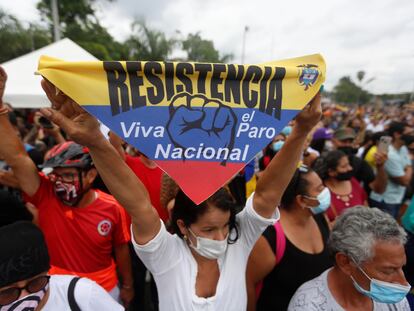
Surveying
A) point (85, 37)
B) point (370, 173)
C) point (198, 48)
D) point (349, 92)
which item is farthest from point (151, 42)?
point (349, 92)

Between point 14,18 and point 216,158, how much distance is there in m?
22.8

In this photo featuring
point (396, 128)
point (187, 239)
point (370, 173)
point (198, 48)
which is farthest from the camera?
point (198, 48)

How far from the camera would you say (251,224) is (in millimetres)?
1495

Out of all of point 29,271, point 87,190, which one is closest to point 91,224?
point 87,190

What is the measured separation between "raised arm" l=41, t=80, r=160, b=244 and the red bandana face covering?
865mm

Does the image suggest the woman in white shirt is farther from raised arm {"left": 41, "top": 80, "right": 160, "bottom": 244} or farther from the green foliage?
the green foliage

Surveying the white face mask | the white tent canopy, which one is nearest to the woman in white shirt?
the white face mask

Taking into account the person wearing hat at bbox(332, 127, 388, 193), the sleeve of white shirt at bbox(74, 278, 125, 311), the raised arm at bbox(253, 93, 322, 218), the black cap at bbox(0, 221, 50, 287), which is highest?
the raised arm at bbox(253, 93, 322, 218)

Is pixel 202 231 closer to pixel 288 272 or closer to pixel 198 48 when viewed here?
pixel 288 272

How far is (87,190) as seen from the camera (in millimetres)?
1977

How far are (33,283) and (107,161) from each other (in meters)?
0.62

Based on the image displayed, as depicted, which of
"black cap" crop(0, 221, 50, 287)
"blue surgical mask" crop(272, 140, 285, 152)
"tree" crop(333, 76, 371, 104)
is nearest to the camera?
"black cap" crop(0, 221, 50, 287)

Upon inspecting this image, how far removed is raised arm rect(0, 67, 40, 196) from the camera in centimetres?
156

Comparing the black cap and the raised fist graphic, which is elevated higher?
the raised fist graphic
